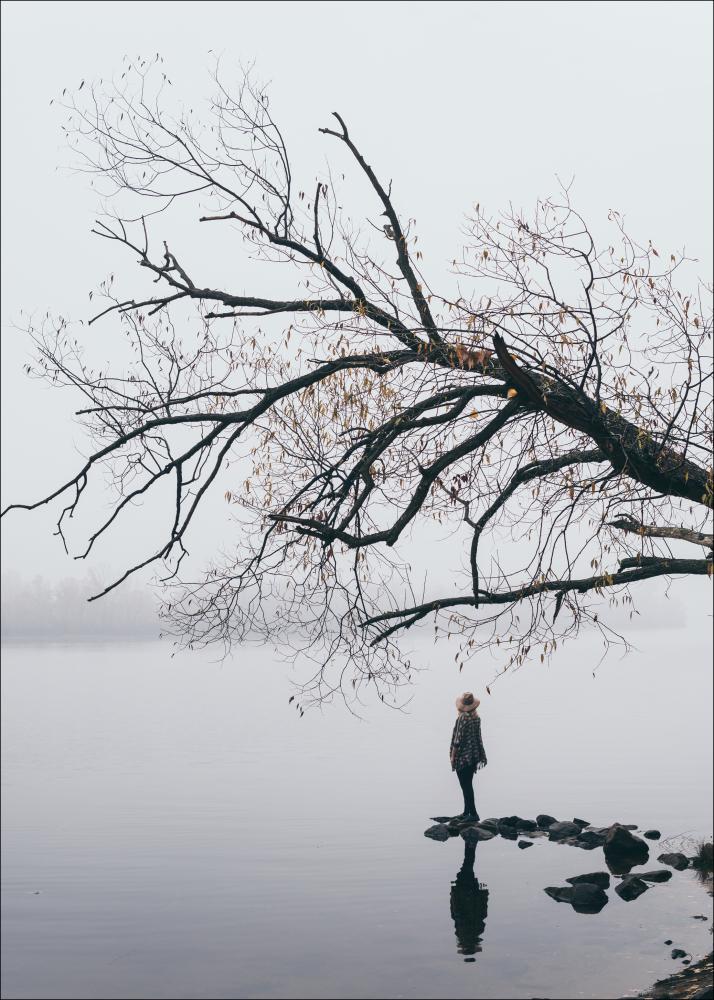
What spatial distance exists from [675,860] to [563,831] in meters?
3.13

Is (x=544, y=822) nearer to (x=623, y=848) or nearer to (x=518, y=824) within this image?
(x=518, y=824)

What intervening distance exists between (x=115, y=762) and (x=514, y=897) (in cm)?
2889

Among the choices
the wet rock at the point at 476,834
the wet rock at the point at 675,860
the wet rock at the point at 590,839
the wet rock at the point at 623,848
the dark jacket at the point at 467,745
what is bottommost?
the wet rock at the point at 675,860

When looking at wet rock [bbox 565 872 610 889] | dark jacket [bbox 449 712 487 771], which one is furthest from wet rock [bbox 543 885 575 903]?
dark jacket [bbox 449 712 487 771]

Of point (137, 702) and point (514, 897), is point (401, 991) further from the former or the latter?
point (137, 702)

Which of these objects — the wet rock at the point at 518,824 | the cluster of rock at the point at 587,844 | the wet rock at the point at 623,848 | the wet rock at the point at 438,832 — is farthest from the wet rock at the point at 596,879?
the wet rock at the point at 438,832

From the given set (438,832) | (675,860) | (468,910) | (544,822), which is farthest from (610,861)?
(468,910)

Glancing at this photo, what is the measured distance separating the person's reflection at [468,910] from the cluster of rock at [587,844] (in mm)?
1212

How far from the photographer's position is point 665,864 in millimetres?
19656

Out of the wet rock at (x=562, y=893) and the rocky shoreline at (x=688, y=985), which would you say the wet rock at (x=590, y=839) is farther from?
the rocky shoreline at (x=688, y=985)

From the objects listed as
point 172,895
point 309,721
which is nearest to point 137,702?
point 309,721

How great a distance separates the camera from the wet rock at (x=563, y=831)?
2206cm

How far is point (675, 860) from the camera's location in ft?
64.2

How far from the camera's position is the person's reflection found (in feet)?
48.2
